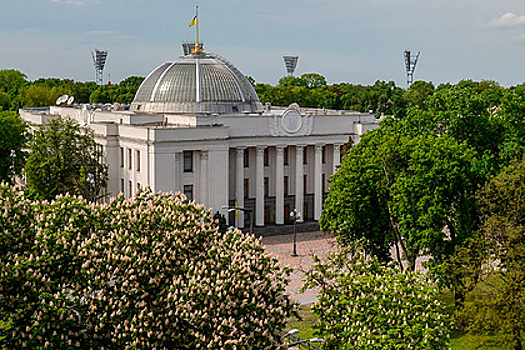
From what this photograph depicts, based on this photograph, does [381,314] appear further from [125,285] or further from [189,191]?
[189,191]

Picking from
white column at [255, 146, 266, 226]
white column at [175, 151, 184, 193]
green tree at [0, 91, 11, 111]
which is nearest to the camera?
white column at [175, 151, 184, 193]

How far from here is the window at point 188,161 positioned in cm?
5722

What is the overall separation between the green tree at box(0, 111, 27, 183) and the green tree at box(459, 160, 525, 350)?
4282cm

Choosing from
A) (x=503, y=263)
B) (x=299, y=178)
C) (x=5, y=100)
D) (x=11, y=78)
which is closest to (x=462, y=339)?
(x=503, y=263)

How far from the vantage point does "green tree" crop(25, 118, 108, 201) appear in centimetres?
5662

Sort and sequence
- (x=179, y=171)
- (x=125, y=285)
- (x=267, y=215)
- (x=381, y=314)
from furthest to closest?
(x=267, y=215), (x=179, y=171), (x=381, y=314), (x=125, y=285)

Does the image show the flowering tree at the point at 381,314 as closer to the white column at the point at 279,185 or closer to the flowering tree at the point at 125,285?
the flowering tree at the point at 125,285

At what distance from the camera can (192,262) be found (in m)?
22.4

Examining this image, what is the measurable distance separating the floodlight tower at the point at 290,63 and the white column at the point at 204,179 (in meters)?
98.1

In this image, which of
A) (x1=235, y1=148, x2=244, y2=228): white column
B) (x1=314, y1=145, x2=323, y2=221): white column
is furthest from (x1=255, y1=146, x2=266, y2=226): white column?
(x1=314, y1=145, x2=323, y2=221): white column

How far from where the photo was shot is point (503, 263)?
31828 mm

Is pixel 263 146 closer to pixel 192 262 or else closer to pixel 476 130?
pixel 476 130

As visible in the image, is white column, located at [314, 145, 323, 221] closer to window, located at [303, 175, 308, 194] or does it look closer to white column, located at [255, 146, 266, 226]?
window, located at [303, 175, 308, 194]

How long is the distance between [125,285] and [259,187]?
3936 centimetres
